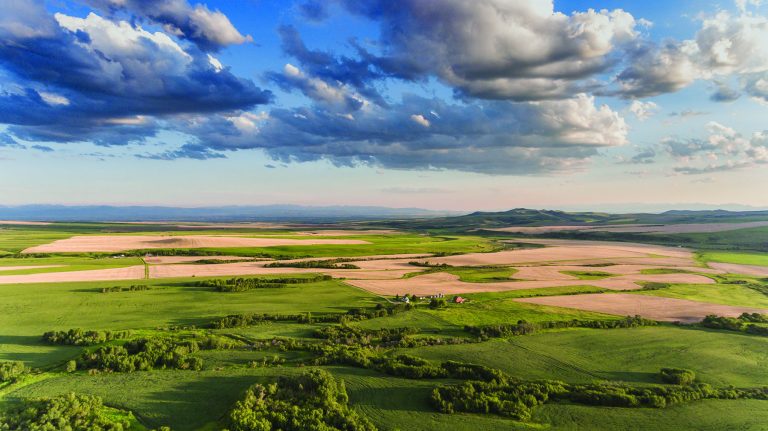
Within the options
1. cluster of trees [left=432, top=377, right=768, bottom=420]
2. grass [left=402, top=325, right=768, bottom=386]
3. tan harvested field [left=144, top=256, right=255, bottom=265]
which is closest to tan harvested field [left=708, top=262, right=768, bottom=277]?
grass [left=402, top=325, right=768, bottom=386]

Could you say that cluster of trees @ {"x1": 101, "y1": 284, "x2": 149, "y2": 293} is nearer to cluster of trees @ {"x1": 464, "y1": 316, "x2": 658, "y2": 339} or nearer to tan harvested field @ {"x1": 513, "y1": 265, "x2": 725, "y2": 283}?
cluster of trees @ {"x1": 464, "y1": 316, "x2": 658, "y2": 339}

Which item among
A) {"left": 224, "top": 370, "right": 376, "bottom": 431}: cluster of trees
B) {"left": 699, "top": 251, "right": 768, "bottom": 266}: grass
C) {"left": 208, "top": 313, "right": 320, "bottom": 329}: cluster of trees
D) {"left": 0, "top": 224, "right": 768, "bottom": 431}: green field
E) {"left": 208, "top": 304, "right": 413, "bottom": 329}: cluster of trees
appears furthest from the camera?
{"left": 699, "top": 251, "right": 768, "bottom": 266}: grass

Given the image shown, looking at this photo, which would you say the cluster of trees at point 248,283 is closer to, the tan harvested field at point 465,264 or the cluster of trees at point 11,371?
the tan harvested field at point 465,264

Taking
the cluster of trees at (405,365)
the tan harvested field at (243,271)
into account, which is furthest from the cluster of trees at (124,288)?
the cluster of trees at (405,365)

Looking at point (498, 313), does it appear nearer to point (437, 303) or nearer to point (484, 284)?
point (437, 303)

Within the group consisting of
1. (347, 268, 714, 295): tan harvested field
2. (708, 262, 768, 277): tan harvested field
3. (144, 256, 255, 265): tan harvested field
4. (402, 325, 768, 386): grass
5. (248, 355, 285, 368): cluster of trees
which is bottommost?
(248, 355, 285, 368): cluster of trees

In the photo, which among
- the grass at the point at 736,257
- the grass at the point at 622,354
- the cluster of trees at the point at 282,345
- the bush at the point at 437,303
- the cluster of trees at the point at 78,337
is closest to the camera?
the grass at the point at 622,354

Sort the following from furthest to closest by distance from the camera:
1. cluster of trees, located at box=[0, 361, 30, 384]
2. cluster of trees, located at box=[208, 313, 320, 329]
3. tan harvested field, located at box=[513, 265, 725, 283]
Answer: tan harvested field, located at box=[513, 265, 725, 283]
cluster of trees, located at box=[208, 313, 320, 329]
cluster of trees, located at box=[0, 361, 30, 384]

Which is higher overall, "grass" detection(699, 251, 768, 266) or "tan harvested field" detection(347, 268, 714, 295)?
"grass" detection(699, 251, 768, 266)
